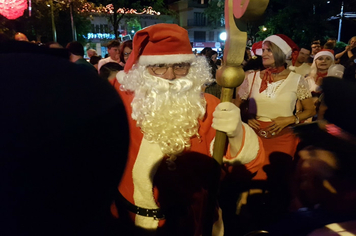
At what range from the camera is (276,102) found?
291 cm

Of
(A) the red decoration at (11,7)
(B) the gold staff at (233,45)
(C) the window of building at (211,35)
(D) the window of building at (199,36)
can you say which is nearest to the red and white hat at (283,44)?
(B) the gold staff at (233,45)

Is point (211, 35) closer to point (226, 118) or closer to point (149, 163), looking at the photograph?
point (149, 163)

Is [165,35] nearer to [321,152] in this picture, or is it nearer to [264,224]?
[321,152]

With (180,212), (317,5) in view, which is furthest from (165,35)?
(317,5)

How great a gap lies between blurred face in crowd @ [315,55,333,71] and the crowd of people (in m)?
1.91

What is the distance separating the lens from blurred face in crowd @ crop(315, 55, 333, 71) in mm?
4930

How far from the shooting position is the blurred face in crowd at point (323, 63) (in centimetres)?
493

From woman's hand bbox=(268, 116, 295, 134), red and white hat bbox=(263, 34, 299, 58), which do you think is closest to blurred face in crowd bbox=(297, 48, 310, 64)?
red and white hat bbox=(263, 34, 299, 58)

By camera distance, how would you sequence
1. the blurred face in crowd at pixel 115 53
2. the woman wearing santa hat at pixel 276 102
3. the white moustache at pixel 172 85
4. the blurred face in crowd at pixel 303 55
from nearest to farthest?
the white moustache at pixel 172 85 < the woman wearing santa hat at pixel 276 102 < the blurred face in crowd at pixel 115 53 < the blurred face in crowd at pixel 303 55

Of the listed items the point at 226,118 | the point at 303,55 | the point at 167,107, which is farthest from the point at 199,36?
the point at 226,118

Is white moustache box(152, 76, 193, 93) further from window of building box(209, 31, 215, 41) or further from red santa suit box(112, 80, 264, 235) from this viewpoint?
window of building box(209, 31, 215, 41)

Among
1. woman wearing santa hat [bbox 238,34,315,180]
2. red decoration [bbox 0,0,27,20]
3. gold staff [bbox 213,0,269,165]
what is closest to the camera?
gold staff [bbox 213,0,269,165]

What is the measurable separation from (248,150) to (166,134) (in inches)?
20.0

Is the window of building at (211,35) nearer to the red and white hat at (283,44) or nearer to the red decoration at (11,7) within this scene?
the red decoration at (11,7)
